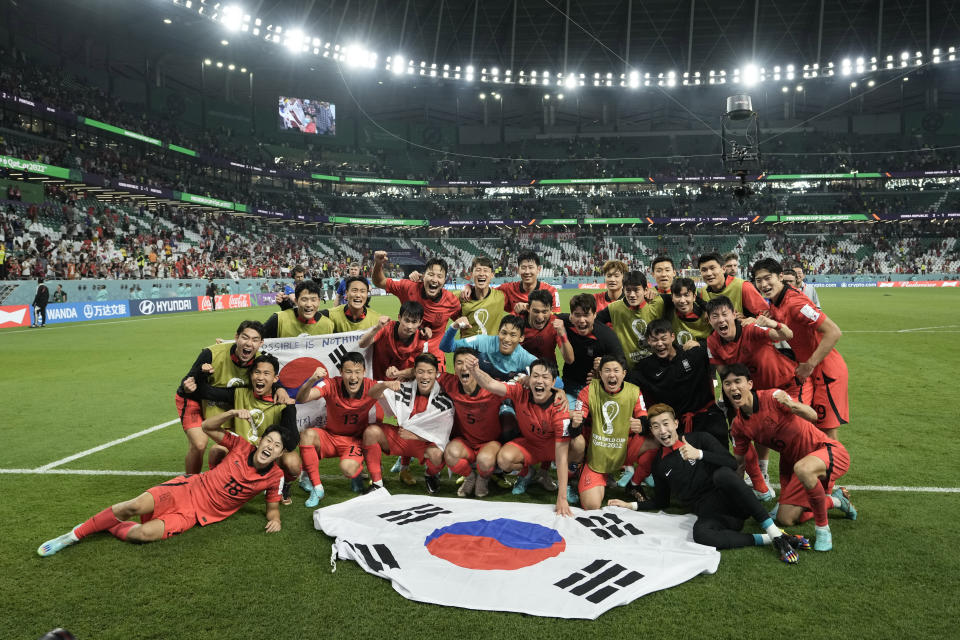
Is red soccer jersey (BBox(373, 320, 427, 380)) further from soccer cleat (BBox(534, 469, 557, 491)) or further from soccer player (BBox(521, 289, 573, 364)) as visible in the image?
soccer cleat (BBox(534, 469, 557, 491))

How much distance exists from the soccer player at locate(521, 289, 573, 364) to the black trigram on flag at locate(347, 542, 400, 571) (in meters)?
2.56

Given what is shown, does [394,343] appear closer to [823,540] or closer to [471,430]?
[471,430]

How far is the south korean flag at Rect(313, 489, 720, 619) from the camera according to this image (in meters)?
3.49

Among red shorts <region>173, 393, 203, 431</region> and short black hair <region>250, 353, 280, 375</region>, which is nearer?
short black hair <region>250, 353, 280, 375</region>

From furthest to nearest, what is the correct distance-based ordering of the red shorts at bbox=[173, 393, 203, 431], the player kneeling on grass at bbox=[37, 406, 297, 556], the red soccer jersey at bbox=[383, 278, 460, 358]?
1. the red soccer jersey at bbox=[383, 278, 460, 358]
2. the red shorts at bbox=[173, 393, 203, 431]
3. the player kneeling on grass at bbox=[37, 406, 297, 556]

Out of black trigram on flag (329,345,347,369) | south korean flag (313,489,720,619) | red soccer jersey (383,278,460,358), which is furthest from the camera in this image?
red soccer jersey (383,278,460,358)

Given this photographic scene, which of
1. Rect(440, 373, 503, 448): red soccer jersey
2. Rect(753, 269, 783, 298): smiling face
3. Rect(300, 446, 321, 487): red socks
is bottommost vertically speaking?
Rect(300, 446, 321, 487): red socks

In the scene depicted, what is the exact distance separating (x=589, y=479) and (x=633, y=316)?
2.14 m

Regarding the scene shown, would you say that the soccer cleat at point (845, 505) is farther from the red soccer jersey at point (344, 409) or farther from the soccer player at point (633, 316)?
the red soccer jersey at point (344, 409)

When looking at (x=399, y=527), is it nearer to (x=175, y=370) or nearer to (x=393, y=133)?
(x=175, y=370)

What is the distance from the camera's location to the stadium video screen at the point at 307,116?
201 ft

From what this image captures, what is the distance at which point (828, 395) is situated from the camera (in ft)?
17.8

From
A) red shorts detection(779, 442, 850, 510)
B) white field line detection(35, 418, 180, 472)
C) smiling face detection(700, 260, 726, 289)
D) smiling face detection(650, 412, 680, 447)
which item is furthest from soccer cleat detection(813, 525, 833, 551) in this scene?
white field line detection(35, 418, 180, 472)

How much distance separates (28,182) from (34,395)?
108 ft
